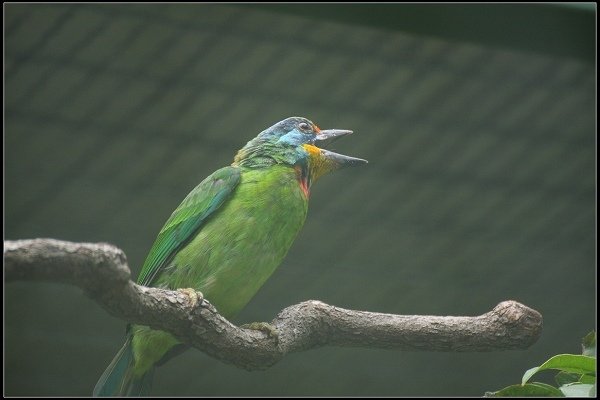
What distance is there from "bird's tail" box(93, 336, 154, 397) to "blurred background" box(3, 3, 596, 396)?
3.73 ft

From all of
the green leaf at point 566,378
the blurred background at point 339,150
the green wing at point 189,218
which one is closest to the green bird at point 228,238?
the green wing at point 189,218

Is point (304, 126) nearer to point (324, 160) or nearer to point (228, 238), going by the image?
point (324, 160)

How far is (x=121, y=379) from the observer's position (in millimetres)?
2406

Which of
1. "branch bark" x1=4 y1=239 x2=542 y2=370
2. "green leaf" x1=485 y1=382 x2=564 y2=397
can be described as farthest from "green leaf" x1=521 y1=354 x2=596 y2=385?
"branch bark" x1=4 y1=239 x2=542 y2=370

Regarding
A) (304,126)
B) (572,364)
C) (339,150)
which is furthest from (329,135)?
(572,364)

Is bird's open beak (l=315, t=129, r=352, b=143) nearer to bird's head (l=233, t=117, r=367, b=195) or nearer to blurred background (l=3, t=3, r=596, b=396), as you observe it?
bird's head (l=233, t=117, r=367, b=195)

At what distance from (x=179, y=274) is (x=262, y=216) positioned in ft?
1.02

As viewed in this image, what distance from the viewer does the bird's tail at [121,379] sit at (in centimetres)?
239

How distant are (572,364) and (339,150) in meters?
1.46

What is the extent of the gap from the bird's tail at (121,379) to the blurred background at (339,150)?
1.14 meters

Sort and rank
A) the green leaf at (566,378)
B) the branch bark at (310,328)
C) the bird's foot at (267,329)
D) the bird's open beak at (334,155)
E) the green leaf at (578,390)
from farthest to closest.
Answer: the bird's open beak at (334,155) < the bird's foot at (267,329) < the green leaf at (566,378) < the branch bark at (310,328) < the green leaf at (578,390)

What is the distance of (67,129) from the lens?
3.70 meters

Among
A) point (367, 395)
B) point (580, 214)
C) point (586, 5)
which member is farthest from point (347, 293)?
point (586, 5)

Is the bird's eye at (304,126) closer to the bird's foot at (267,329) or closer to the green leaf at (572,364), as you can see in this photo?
the bird's foot at (267,329)
